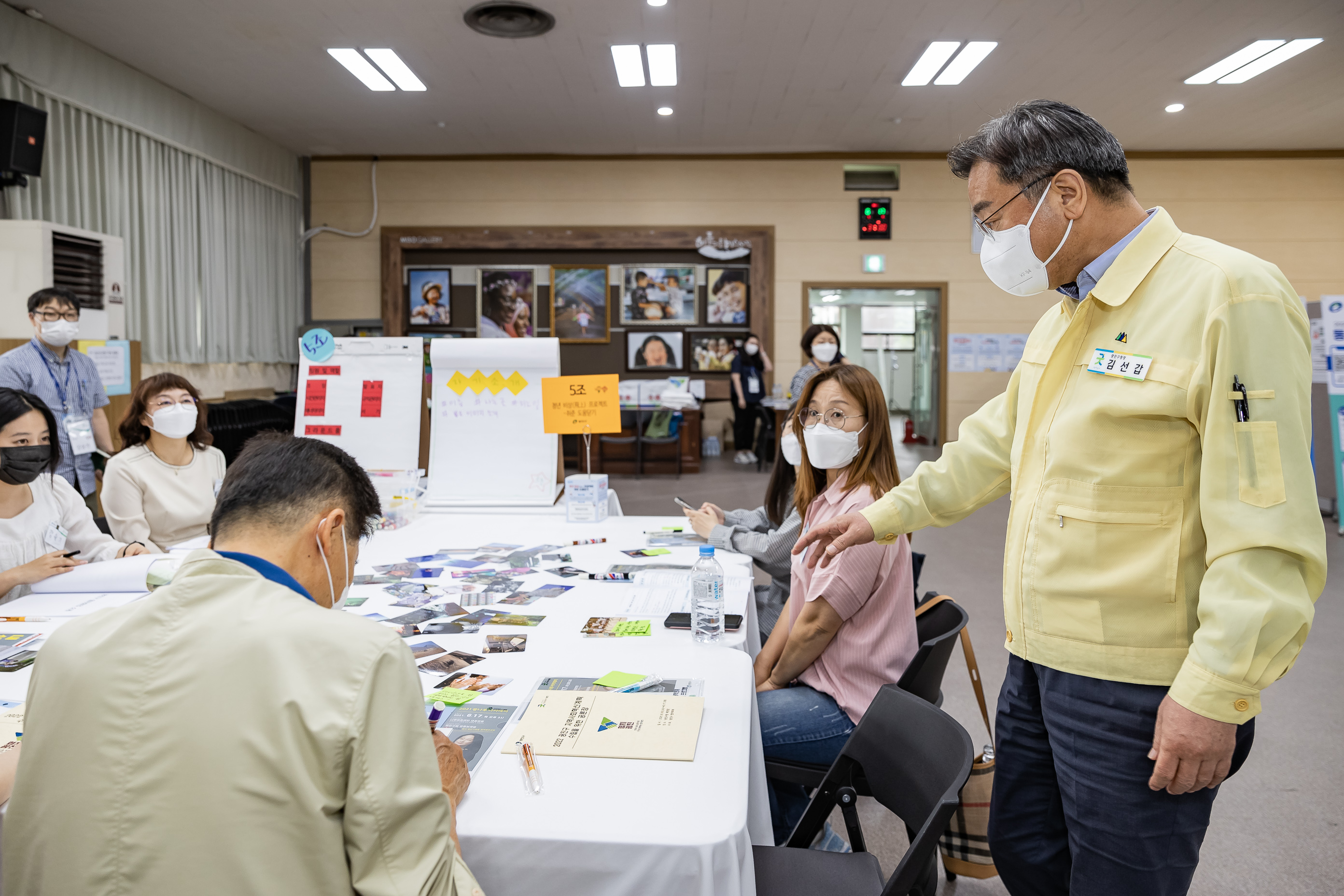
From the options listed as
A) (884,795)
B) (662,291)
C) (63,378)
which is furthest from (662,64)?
(884,795)

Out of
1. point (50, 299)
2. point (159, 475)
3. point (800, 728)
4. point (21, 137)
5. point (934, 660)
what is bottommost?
point (800, 728)

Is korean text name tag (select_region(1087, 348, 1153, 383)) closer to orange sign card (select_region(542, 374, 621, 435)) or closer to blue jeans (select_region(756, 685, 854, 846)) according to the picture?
blue jeans (select_region(756, 685, 854, 846))

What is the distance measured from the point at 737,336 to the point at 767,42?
397cm

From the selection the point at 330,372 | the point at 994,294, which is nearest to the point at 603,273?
the point at 994,294

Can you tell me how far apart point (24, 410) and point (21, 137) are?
4.40 metres

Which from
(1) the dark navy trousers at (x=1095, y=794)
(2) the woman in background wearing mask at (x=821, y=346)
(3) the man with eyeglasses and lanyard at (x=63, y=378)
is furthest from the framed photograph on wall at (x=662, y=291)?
(1) the dark navy trousers at (x=1095, y=794)

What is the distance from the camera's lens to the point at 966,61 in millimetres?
6828

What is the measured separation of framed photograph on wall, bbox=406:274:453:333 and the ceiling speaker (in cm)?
414

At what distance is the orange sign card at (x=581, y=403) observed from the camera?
315cm

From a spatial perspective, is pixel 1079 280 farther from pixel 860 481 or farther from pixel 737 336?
pixel 737 336

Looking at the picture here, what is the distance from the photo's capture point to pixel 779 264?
9875 mm

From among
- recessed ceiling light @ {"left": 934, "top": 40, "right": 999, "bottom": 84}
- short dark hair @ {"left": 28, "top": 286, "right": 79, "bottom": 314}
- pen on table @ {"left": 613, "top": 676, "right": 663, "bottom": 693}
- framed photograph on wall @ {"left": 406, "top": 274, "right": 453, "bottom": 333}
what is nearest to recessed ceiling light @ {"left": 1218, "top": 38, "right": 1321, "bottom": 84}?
recessed ceiling light @ {"left": 934, "top": 40, "right": 999, "bottom": 84}

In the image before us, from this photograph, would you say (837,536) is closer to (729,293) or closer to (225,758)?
(225,758)

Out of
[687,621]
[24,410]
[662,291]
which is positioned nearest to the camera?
[687,621]
